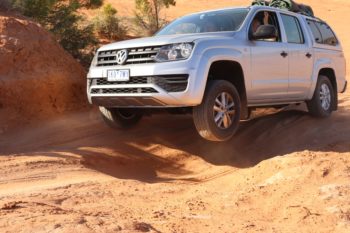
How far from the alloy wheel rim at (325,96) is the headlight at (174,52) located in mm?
3901

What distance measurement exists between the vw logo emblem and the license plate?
136 mm

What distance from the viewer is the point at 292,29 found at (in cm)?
827

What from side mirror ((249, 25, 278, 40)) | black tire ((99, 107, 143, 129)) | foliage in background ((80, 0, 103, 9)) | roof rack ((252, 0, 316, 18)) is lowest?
black tire ((99, 107, 143, 129))

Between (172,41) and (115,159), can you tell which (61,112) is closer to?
(115,159)

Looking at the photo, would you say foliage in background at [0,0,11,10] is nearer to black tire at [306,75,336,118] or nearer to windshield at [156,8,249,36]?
windshield at [156,8,249,36]

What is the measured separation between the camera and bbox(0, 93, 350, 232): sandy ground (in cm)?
420

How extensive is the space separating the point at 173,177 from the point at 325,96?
4.07m

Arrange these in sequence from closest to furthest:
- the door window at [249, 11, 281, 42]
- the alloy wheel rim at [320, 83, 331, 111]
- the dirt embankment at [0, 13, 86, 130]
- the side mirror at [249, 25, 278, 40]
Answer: the side mirror at [249, 25, 278, 40]
the door window at [249, 11, 281, 42]
the dirt embankment at [0, 13, 86, 130]
the alloy wheel rim at [320, 83, 331, 111]

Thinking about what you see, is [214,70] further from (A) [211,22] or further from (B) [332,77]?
(B) [332,77]

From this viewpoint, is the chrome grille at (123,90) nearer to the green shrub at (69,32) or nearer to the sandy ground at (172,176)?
the sandy ground at (172,176)

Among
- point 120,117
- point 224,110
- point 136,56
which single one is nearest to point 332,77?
point 224,110

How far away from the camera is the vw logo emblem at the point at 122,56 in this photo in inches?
249

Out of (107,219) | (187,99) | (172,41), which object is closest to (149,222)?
(107,219)

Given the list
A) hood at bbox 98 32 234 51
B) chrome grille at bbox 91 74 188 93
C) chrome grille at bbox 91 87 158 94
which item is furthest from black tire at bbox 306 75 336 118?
chrome grille at bbox 91 87 158 94
